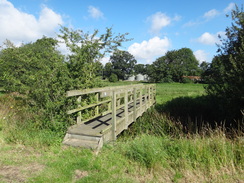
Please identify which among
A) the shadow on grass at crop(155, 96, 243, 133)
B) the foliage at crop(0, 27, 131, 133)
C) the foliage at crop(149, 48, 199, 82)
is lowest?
the shadow on grass at crop(155, 96, 243, 133)

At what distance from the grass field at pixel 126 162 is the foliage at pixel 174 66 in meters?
52.9

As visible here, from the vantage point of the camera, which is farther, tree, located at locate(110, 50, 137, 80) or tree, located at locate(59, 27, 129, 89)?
tree, located at locate(110, 50, 137, 80)

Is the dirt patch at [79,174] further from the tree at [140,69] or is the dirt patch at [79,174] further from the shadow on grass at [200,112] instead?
the tree at [140,69]

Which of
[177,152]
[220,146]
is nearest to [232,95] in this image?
[220,146]

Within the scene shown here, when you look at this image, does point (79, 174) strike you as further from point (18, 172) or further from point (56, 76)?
point (56, 76)

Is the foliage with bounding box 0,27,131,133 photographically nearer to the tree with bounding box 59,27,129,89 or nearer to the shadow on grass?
the tree with bounding box 59,27,129,89

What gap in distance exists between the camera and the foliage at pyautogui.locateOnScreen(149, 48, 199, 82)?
189 feet

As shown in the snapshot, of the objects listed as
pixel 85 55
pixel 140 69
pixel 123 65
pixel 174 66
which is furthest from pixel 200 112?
pixel 140 69

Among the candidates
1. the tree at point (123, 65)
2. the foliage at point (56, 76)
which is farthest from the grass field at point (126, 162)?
the tree at point (123, 65)

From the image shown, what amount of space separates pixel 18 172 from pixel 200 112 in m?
12.4

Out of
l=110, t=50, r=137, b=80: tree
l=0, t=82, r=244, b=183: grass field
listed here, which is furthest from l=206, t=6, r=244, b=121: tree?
l=110, t=50, r=137, b=80: tree

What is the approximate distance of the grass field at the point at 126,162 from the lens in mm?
3215

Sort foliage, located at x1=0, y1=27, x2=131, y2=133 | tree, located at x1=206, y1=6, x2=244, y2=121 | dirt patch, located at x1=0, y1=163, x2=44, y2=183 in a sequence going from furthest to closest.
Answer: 1. tree, located at x1=206, y1=6, x2=244, y2=121
2. foliage, located at x1=0, y1=27, x2=131, y2=133
3. dirt patch, located at x1=0, y1=163, x2=44, y2=183

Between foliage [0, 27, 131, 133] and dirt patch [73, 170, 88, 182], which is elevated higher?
foliage [0, 27, 131, 133]
